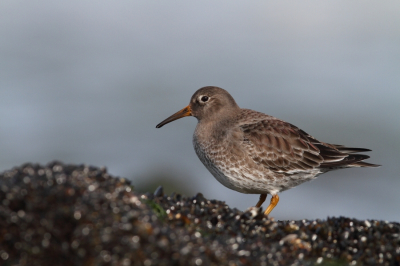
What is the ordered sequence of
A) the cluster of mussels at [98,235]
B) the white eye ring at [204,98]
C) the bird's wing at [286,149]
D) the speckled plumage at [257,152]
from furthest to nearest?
1. the white eye ring at [204,98]
2. the bird's wing at [286,149]
3. the speckled plumage at [257,152]
4. the cluster of mussels at [98,235]

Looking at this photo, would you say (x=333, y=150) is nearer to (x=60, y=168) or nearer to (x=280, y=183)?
(x=280, y=183)

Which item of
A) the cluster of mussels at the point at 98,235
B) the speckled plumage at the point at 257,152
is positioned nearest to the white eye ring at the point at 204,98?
the speckled plumage at the point at 257,152

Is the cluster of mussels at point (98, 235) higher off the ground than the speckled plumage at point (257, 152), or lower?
lower

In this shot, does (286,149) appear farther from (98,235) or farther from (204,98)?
(98,235)

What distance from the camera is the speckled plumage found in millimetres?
7344

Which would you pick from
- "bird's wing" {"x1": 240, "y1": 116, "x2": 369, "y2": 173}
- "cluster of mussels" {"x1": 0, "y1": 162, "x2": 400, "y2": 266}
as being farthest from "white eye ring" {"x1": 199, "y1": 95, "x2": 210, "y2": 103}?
"cluster of mussels" {"x1": 0, "y1": 162, "x2": 400, "y2": 266}

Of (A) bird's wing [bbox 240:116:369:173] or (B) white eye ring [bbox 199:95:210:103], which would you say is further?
(B) white eye ring [bbox 199:95:210:103]

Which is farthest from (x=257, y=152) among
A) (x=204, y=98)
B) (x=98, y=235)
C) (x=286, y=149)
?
(x=98, y=235)

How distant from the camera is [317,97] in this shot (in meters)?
23.0

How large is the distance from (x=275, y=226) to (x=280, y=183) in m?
2.87

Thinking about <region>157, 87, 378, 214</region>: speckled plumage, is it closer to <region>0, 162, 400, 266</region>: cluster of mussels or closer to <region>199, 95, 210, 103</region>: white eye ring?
<region>199, 95, 210, 103</region>: white eye ring

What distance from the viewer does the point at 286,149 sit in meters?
7.70

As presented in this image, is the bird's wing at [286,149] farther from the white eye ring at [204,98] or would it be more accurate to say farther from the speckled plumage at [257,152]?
the white eye ring at [204,98]

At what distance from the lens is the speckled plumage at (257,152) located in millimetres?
7344
